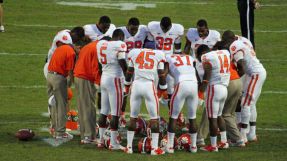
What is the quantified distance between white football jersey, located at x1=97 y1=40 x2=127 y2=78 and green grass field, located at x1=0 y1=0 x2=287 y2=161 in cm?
129

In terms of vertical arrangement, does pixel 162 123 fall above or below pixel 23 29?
below

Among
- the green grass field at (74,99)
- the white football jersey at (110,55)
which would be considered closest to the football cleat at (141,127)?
the green grass field at (74,99)

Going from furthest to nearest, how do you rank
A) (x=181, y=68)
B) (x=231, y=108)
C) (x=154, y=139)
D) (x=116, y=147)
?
(x=231, y=108)
(x=116, y=147)
(x=181, y=68)
(x=154, y=139)

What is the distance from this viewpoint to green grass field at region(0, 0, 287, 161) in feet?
24.9

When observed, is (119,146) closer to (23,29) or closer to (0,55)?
(0,55)

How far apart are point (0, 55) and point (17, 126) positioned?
18.1 feet

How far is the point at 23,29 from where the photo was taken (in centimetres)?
1645

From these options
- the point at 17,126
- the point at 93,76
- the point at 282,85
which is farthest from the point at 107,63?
the point at 282,85

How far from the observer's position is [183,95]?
24.5 feet

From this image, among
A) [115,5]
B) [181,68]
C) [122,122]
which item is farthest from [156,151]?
[115,5]

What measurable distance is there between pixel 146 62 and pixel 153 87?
405 mm

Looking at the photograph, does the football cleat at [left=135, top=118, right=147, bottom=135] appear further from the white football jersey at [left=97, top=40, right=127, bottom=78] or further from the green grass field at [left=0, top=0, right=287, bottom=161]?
the white football jersey at [left=97, top=40, right=127, bottom=78]

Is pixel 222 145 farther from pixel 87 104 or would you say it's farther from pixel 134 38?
pixel 134 38

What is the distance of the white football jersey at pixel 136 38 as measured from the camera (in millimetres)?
9438
